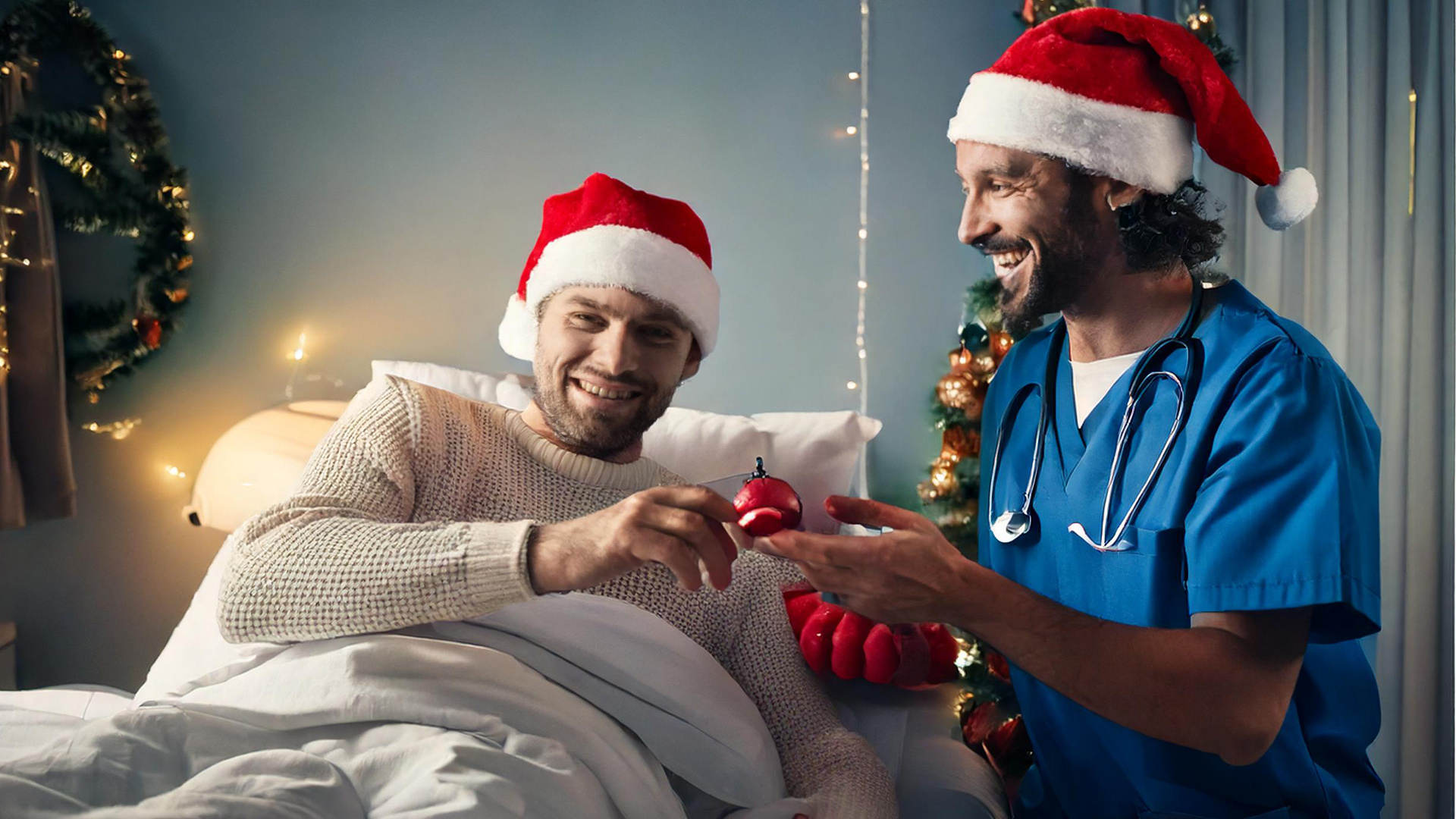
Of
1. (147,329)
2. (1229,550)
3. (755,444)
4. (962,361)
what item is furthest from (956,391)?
(147,329)

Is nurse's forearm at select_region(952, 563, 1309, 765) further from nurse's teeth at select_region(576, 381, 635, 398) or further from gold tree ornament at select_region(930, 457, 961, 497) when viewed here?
gold tree ornament at select_region(930, 457, 961, 497)

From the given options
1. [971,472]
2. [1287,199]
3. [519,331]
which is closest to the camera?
[1287,199]

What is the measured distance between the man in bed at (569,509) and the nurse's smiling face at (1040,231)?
483 mm

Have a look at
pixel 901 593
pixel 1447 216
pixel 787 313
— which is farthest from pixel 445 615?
pixel 1447 216

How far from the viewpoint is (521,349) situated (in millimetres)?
1720

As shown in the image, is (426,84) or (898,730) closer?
(898,730)

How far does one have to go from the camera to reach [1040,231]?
1.13 m

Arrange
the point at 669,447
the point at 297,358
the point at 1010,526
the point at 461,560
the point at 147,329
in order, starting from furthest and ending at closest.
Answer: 1. the point at 297,358
2. the point at 147,329
3. the point at 669,447
4. the point at 1010,526
5. the point at 461,560

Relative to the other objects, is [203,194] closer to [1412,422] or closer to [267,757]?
[267,757]

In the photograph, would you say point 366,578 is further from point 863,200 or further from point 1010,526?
point 863,200

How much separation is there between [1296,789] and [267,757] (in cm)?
111

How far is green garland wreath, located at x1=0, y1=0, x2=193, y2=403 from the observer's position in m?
2.25

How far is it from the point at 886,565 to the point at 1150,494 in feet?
1.27

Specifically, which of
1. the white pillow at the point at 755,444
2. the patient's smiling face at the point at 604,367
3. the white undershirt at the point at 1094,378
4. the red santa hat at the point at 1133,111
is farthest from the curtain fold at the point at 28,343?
the white undershirt at the point at 1094,378
